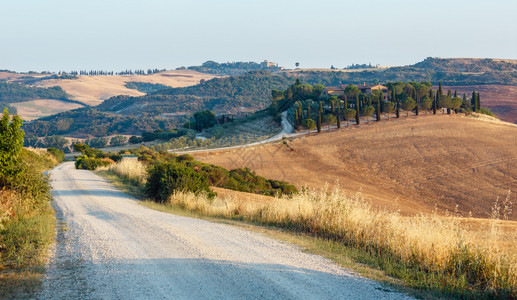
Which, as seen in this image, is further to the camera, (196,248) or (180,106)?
(180,106)

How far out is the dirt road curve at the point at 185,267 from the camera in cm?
690

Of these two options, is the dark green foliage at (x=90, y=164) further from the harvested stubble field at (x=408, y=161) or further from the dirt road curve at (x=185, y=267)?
the dirt road curve at (x=185, y=267)

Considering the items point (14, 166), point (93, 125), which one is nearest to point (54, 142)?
point (93, 125)

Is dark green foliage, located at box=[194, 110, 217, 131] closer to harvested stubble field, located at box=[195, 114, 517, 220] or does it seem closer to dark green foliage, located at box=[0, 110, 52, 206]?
harvested stubble field, located at box=[195, 114, 517, 220]

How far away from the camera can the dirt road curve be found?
6.90 metres

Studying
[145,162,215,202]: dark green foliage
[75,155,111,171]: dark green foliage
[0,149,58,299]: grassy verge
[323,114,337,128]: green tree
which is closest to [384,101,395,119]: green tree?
[323,114,337,128]: green tree

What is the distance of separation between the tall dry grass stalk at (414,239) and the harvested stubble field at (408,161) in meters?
30.3

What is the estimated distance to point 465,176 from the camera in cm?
5712

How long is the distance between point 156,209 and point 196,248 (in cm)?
745

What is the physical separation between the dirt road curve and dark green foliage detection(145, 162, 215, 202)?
20.1 ft

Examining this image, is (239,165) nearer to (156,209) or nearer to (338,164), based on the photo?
(338,164)

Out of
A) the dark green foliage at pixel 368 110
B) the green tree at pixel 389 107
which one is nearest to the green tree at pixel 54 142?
the dark green foliage at pixel 368 110

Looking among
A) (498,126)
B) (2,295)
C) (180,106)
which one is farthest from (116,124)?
(2,295)

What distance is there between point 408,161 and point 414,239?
193 ft
